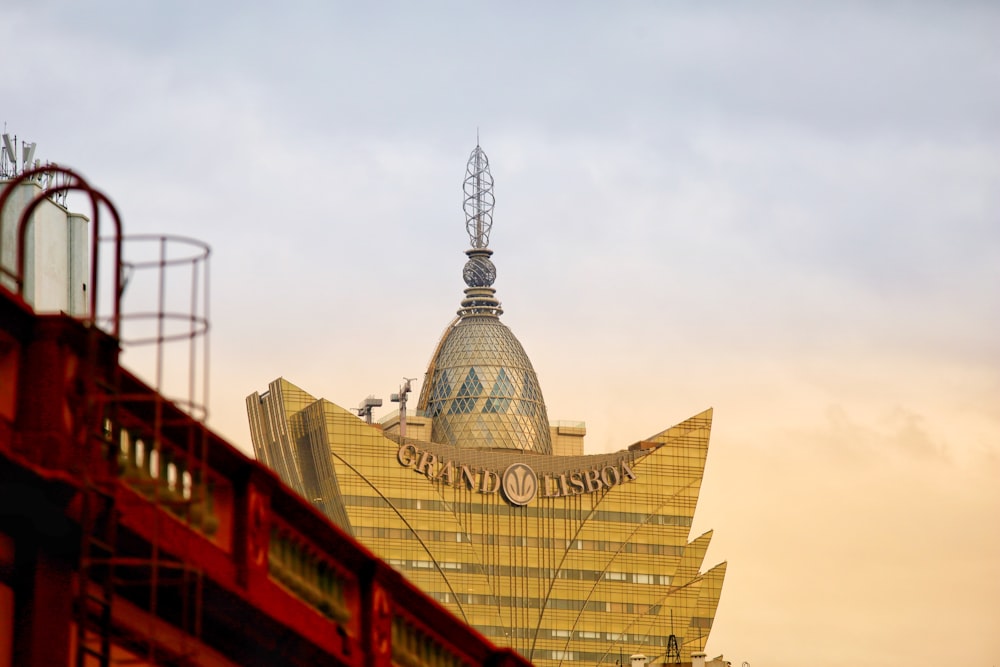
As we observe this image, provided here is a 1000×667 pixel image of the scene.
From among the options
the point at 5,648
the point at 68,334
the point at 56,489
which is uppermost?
the point at 68,334

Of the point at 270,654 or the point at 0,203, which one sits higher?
the point at 0,203

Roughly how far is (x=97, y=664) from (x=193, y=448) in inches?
110

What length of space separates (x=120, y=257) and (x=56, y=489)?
103 inches

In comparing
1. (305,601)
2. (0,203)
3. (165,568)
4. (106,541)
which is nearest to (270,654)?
(305,601)

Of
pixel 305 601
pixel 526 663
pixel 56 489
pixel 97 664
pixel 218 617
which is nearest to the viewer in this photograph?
pixel 56 489

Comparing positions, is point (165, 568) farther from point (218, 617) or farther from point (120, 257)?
point (120, 257)

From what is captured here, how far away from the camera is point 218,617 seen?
2483 cm

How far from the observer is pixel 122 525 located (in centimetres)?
2159

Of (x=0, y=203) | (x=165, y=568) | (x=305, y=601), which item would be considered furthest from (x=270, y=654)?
(x=0, y=203)

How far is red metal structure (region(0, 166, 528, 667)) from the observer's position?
67.7 feet

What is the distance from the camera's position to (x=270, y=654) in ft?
86.5

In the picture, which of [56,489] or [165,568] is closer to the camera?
[56,489]

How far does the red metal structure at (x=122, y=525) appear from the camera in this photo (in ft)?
67.7

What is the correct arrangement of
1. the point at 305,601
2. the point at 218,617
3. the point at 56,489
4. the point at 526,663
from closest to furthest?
the point at 56,489 < the point at 218,617 < the point at 305,601 < the point at 526,663
